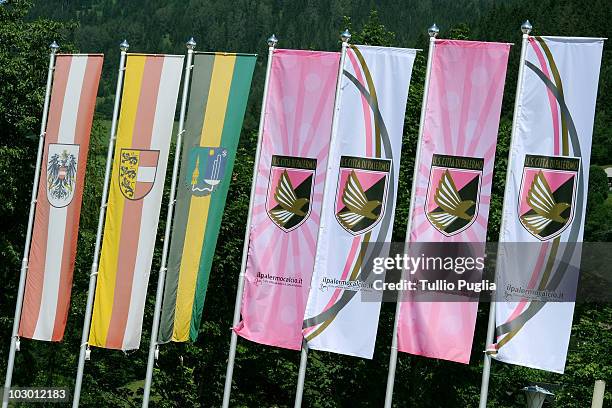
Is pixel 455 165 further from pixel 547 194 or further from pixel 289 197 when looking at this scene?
pixel 289 197

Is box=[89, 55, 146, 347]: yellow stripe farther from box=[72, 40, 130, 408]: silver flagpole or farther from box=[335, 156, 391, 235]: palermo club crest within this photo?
box=[335, 156, 391, 235]: palermo club crest

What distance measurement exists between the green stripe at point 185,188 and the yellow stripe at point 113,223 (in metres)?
1.26

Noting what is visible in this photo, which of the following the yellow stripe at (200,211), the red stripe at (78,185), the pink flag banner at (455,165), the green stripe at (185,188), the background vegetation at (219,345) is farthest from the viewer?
the background vegetation at (219,345)

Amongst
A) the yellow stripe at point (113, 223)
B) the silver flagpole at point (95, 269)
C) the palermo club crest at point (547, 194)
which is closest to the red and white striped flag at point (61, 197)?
the silver flagpole at point (95, 269)

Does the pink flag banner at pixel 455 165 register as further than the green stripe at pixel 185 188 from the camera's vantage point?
No

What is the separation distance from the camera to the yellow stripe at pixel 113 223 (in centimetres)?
2214

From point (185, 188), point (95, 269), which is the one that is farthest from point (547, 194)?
point (95, 269)

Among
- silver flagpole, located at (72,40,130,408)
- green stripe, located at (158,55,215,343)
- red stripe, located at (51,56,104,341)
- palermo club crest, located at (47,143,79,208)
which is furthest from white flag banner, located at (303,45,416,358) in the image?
palermo club crest, located at (47,143,79,208)

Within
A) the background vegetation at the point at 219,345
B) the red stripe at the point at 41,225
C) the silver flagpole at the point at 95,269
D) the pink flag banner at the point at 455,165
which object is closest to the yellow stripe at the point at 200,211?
the silver flagpole at the point at 95,269

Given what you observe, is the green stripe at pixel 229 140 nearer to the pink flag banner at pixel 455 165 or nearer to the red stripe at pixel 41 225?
the pink flag banner at pixel 455 165

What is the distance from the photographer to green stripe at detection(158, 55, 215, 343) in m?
21.4

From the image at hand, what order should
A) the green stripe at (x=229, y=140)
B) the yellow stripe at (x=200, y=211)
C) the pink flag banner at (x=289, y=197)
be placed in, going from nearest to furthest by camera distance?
the pink flag banner at (x=289, y=197) < the green stripe at (x=229, y=140) < the yellow stripe at (x=200, y=211)

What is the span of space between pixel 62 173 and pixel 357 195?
6769mm

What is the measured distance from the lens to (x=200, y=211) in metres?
21.3
